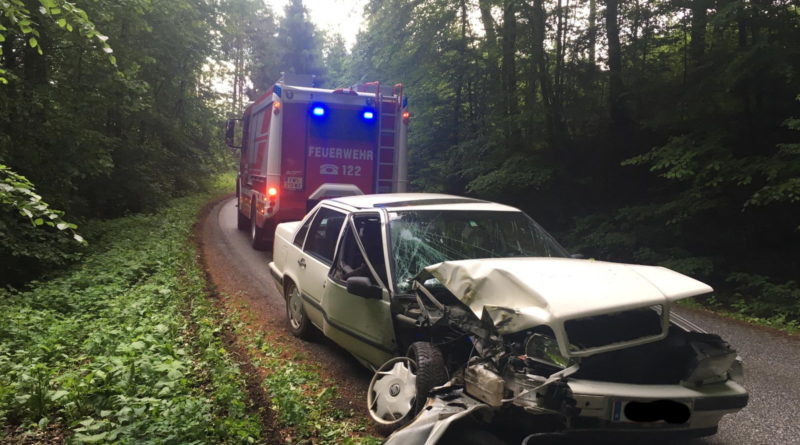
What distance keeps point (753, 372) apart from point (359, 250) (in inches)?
158

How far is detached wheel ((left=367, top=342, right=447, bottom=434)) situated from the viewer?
3277mm

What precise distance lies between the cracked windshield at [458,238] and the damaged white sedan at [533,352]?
26 mm

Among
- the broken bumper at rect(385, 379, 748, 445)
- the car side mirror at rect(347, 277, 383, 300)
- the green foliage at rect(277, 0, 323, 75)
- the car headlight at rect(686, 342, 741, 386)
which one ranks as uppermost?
the green foliage at rect(277, 0, 323, 75)

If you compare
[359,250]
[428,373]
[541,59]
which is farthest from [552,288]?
[541,59]

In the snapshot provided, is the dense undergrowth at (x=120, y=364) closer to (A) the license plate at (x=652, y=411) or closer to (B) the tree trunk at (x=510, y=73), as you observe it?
(A) the license plate at (x=652, y=411)

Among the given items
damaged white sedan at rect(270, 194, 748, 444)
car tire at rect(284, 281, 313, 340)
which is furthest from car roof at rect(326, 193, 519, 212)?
car tire at rect(284, 281, 313, 340)

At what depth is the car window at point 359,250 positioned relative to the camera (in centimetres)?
463

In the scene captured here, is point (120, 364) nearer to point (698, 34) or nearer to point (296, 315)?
point (296, 315)

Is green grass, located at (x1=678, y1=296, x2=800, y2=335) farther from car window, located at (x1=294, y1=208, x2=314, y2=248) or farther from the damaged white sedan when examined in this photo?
car window, located at (x1=294, y1=208, x2=314, y2=248)

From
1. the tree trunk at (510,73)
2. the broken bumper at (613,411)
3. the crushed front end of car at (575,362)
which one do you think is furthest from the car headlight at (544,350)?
the tree trunk at (510,73)

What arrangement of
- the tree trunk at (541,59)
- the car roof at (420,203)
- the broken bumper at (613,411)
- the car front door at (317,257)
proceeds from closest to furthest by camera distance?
1. the broken bumper at (613,411)
2. the car roof at (420,203)
3. the car front door at (317,257)
4. the tree trunk at (541,59)

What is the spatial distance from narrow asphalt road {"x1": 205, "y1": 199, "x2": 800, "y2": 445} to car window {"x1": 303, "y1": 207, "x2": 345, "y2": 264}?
1.04 meters

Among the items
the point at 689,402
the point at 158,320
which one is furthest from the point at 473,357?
the point at 158,320

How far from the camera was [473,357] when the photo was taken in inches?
124
